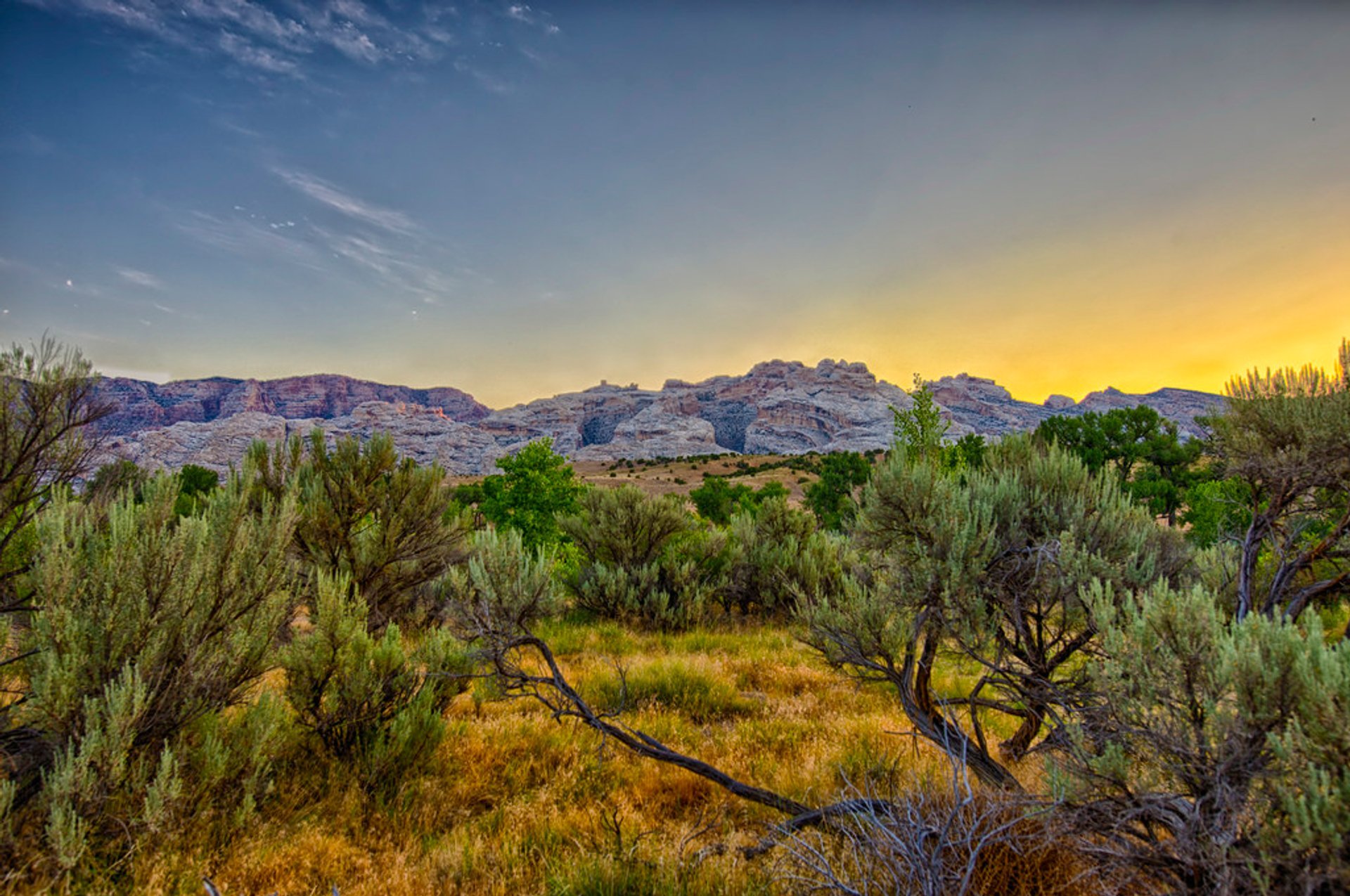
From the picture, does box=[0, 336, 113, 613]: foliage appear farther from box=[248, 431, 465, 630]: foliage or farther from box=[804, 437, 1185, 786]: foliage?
box=[804, 437, 1185, 786]: foliage

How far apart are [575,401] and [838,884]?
→ 201 m

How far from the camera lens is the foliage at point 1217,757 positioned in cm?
156

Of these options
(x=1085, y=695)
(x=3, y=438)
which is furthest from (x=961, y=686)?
(x=3, y=438)

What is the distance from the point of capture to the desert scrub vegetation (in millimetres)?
1998

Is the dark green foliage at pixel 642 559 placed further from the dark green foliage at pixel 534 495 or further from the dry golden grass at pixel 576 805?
the dry golden grass at pixel 576 805

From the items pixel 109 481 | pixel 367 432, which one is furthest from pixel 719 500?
pixel 367 432

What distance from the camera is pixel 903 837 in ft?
8.72

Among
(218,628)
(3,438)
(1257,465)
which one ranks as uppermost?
(1257,465)

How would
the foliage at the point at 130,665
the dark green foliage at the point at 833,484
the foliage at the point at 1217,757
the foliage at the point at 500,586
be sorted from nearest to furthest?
the foliage at the point at 1217,757, the foliage at the point at 130,665, the foliage at the point at 500,586, the dark green foliage at the point at 833,484

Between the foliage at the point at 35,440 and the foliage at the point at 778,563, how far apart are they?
354 inches

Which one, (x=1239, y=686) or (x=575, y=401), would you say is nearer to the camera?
(x=1239, y=686)

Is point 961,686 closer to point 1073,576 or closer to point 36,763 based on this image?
point 1073,576

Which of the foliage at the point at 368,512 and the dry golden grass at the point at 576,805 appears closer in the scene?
the dry golden grass at the point at 576,805

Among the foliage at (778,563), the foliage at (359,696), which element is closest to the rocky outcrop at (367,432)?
the foliage at (778,563)
